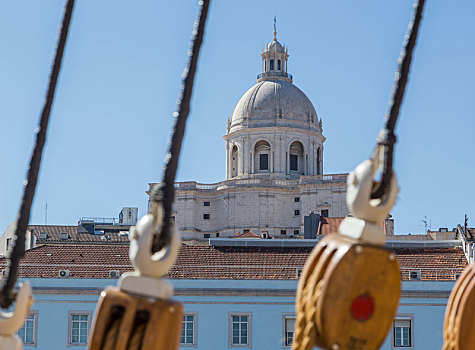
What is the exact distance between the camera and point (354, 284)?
4.74 meters

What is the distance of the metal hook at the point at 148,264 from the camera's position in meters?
4.70

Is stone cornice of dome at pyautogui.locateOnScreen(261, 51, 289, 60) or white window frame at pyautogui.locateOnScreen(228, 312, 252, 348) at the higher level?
stone cornice of dome at pyautogui.locateOnScreen(261, 51, 289, 60)

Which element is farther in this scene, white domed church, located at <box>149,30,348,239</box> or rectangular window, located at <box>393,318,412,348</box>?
white domed church, located at <box>149,30,348,239</box>

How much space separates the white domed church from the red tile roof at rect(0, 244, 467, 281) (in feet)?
148

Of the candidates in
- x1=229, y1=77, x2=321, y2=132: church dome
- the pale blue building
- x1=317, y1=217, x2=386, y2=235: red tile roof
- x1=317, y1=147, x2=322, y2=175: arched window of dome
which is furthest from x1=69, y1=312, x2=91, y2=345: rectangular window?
x1=317, y1=147, x2=322, y2=175: arched window of dome

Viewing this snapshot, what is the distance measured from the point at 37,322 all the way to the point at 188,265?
20.4 ft

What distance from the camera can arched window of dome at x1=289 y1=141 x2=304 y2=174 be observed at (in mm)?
96562

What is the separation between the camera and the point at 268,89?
3866 inches

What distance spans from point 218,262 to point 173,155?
112 feet

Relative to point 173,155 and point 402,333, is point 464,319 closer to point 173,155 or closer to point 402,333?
point 173,155

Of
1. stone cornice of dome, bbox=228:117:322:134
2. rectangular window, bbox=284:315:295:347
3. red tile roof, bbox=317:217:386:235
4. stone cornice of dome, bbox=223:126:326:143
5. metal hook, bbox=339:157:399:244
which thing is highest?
stone cornice of dome, bbox=228:117:322:134

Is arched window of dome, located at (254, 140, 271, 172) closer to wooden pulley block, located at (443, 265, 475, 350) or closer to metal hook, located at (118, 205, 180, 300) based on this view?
wooden pulley block, located at (443, 265, 475, 350)

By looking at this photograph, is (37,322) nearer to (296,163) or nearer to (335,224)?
(335,224)

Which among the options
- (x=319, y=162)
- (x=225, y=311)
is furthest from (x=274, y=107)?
(x=225, y=311)
